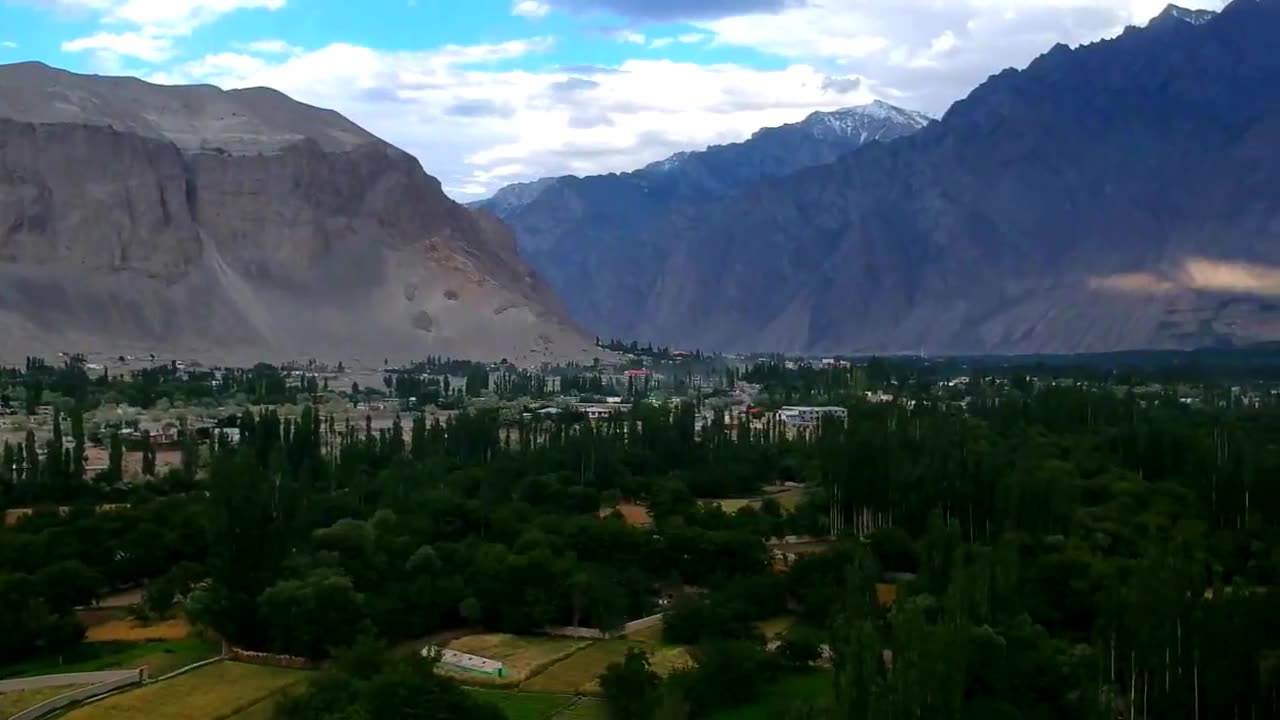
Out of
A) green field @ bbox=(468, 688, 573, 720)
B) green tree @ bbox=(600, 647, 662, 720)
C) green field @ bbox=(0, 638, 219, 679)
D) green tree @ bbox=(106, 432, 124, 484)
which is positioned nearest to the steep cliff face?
green tree @ bbox=(106, 432, 124, 484)

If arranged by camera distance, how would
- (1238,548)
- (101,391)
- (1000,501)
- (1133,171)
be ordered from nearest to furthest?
(1238,548)
(1000,501)
(101,391)
(1133,171)

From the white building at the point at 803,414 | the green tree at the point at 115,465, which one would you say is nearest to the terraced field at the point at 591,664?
the green tree at the point at 115,465

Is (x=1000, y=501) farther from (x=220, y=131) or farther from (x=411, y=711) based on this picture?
(x=220, y=131)

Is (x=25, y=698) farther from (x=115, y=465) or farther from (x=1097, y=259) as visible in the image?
(x=1097, y=259)

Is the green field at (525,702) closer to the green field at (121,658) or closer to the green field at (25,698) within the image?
the green field at (121,658)

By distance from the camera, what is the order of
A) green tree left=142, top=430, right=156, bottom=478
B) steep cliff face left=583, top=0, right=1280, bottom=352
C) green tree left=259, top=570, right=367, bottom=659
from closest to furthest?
green tree left=259, top=570, right=367, bottom=659
green tree left=142, top=430, right=156, bottom=478
steep cliff face left=583, top=0, right=1280, bottom=352

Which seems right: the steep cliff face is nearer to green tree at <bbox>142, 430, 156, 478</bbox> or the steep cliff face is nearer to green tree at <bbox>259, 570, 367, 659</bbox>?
green tree at <bbox>142, 430, 156, 478</bbox>

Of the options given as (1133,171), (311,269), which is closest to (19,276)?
(311,269)
